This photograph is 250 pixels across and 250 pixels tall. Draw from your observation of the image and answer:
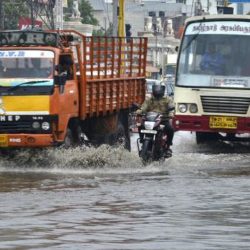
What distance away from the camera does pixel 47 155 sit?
16734 mm

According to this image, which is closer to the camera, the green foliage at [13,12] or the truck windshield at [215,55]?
the truck windshield at [215,55]

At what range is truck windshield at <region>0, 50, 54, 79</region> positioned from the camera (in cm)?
1647

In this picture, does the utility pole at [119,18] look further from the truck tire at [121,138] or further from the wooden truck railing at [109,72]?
the truck tire at [121,138]

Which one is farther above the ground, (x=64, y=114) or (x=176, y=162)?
(x=64, y=114)

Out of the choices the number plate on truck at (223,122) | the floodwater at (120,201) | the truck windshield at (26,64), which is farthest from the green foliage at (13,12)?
the truck windshield at (26,64)

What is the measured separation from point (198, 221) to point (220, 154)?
10.2m

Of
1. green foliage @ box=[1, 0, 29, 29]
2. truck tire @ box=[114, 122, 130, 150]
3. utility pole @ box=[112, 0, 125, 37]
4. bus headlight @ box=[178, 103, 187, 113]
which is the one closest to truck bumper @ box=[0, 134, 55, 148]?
truck tire @ box=[114, 122, 130, 150]

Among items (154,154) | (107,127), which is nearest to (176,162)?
(154,154)

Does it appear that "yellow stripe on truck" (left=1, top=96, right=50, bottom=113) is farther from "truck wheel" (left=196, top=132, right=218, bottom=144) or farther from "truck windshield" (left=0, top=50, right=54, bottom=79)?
"truck wheel" (left=196, top=132, right=218, bottom=144)

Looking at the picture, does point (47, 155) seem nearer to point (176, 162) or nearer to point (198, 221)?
point (176, 162)

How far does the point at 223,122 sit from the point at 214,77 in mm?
957

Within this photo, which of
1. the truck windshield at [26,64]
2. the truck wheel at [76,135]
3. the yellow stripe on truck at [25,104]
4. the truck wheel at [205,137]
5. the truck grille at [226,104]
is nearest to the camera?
the yellow stripe on truck at [25,104]

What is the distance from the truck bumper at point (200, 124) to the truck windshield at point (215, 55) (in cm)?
67

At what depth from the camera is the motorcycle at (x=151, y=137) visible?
16.9 metres
